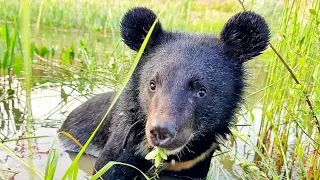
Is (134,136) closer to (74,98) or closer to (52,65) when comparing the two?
(74,98)

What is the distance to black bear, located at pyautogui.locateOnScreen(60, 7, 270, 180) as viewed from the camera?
2.91 metres

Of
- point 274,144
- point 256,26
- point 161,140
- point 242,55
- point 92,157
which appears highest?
point 256,26

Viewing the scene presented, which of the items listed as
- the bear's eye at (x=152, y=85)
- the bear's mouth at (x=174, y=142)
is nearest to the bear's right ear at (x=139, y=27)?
the bear's eye at (x=152, y=85)

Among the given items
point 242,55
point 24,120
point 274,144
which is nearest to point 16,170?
point 24,120

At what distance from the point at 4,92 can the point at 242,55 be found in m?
3.18

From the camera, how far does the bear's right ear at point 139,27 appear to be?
3367 mm

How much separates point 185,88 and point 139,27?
0.79 meters

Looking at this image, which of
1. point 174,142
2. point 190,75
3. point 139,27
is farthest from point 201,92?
point 139,27

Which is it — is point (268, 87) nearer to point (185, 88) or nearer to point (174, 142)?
point (185, 88)

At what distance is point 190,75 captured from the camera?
2.93 m

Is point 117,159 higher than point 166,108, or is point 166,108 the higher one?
point 166,108

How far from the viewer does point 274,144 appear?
14.7 ft

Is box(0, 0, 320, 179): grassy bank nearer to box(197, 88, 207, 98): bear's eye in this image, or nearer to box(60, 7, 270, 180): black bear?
box(60, 7, 270, 180): black bear

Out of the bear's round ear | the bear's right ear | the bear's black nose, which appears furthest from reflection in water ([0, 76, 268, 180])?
the bear's black nose
